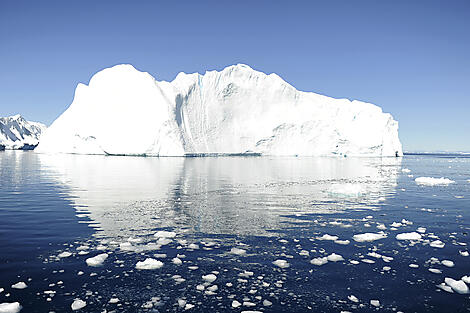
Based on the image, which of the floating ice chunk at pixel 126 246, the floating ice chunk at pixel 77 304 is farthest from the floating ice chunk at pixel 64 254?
the floating ice chunk at pixel 77 304

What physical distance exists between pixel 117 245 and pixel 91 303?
2801 millimetres

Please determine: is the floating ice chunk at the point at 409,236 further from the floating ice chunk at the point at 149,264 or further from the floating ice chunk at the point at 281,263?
the floating ice chunk at the point at 149,264

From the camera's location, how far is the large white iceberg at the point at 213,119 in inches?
2443

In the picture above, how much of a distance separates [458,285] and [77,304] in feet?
18.5

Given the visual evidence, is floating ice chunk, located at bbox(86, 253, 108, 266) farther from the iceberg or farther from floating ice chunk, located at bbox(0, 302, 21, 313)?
the iceberg

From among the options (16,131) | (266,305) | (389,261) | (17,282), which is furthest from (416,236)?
(16,131)

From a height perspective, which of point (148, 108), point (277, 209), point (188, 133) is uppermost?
point (148, 108)

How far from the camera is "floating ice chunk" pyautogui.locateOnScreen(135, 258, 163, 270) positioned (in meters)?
6.09

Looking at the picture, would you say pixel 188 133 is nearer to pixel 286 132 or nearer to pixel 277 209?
pixel 286 132

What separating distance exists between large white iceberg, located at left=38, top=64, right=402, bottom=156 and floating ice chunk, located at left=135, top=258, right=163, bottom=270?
180 ft

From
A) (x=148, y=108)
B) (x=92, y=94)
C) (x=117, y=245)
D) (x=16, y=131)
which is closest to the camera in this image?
(x=117, y=245)

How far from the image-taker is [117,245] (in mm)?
7430

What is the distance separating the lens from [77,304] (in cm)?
462

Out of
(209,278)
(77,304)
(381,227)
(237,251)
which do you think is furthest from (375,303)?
(381,227)
